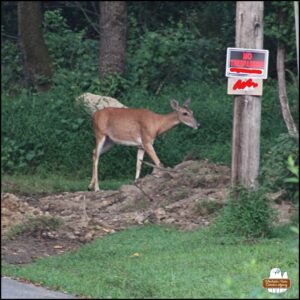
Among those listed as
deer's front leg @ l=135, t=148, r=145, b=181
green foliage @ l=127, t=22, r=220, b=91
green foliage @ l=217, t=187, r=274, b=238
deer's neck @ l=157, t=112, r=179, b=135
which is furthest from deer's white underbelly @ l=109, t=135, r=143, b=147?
green foliage @ l=217, t=187, r=274, b=238

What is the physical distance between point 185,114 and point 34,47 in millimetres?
3214

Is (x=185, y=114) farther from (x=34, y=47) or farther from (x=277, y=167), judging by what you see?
(x=277, y=167)

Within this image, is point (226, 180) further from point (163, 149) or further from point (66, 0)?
point (66, 0)

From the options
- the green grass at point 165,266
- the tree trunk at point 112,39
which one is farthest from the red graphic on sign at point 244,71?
the tree trunk at point 112,39

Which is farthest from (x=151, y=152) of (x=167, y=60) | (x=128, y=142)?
(x=167, y=60)

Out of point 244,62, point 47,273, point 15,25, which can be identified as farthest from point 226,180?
point 15,25

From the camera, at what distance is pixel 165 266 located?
1067 cm

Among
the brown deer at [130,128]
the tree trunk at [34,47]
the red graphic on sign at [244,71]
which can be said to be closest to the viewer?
the red graphic on sign at [244,71]

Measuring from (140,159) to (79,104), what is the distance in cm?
149

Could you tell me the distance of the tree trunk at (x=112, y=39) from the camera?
20438 millimetres

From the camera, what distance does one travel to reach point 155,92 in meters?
21.2

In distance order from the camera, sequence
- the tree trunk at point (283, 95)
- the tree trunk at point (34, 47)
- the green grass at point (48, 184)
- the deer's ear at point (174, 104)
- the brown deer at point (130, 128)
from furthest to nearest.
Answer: the tree trunk at point (34, 47) → the deer's ear at point (174, 104) → the brown deer at point (130, 128) → the tree trunk at point (283, 95) → the green grass at point (48, 184)

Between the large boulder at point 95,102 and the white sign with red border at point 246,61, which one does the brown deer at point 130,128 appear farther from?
the white sign with red border at point 246,61

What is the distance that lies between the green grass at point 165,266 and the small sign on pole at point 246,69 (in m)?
1.62
